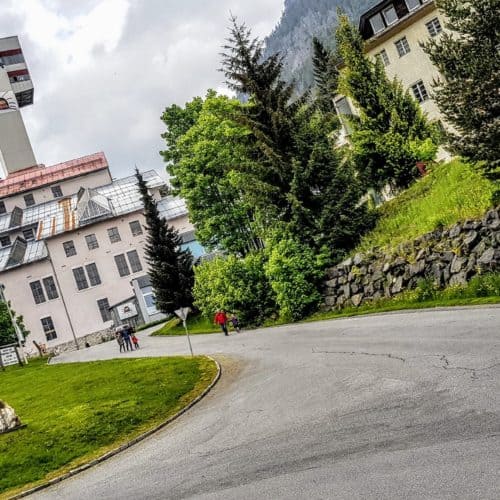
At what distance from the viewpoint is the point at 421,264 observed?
20453 millimetres

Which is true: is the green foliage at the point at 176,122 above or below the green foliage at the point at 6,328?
above

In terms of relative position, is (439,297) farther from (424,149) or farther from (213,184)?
(213,184)

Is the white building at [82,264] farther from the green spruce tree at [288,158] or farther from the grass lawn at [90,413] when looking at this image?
the grass lawn at [90,413]

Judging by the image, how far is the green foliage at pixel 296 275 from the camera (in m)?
26.6

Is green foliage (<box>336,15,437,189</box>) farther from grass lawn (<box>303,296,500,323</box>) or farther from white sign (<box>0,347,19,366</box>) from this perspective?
white sign (<box>0,347,19,366</box>)

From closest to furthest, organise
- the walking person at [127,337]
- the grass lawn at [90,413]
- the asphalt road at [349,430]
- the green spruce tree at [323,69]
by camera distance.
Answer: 1. the asphalt road at [349,430]
2. the grass lawn at [90,413]
3. the walking person at [127,337]
4. the green spruce tree at [323,69]

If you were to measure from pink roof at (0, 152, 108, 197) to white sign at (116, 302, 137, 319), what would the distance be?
25.1 meters

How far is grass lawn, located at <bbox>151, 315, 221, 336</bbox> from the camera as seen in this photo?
36.9 m

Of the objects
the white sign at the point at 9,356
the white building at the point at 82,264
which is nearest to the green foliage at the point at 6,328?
the white sign at the point at 9,356

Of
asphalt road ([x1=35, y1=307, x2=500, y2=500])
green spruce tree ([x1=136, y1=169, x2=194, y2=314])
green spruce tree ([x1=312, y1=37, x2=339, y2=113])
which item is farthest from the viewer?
green spruce tree ([x1=312, y1=37, x2=339, y2=113])

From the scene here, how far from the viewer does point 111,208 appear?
64438mm

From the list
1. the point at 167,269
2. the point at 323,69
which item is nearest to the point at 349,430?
the point at 167,269

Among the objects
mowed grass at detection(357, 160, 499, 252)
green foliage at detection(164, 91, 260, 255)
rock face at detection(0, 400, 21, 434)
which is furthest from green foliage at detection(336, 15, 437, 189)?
rock face at detection(0, 400, 21, 434)

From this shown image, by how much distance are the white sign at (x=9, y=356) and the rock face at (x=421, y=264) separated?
3396cm
